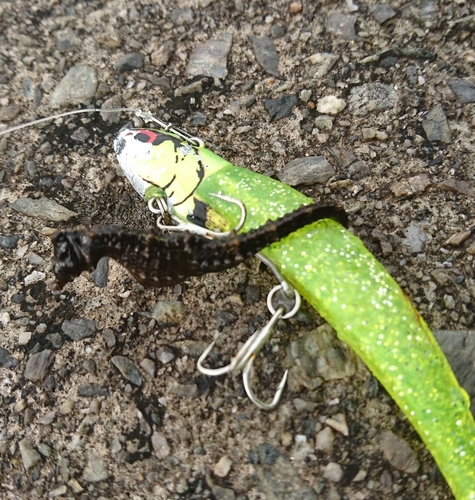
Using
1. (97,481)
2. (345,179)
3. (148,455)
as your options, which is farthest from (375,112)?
(97,481)

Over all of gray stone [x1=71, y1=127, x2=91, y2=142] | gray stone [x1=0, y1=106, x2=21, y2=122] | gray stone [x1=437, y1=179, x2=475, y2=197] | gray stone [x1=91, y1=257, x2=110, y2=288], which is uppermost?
gray stone [x1=437, y1=179, x2=475, y2=197]

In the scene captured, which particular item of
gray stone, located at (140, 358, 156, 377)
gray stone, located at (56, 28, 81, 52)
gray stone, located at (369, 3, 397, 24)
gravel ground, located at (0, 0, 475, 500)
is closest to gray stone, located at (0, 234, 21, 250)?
gravel ground, located at (0, 0, 475, 500)

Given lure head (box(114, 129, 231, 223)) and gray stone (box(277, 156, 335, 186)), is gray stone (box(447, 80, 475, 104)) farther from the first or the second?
lure head (box(114, 129, 231, 223))

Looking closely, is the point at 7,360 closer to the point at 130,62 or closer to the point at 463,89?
the point at 130,62

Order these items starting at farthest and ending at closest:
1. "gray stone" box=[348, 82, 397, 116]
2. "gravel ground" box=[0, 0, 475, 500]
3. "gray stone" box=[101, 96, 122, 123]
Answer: "gray stone" box=[101, 96, 122, 123] < "gray stone" box=[348, 82, 397, 116] < "gravel ground" box=[0, 0, 475, 500]

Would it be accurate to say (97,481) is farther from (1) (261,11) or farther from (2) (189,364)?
(1) (261,11)

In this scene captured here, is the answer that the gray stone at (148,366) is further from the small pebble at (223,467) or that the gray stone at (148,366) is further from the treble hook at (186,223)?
the treble hook at (186,223)
